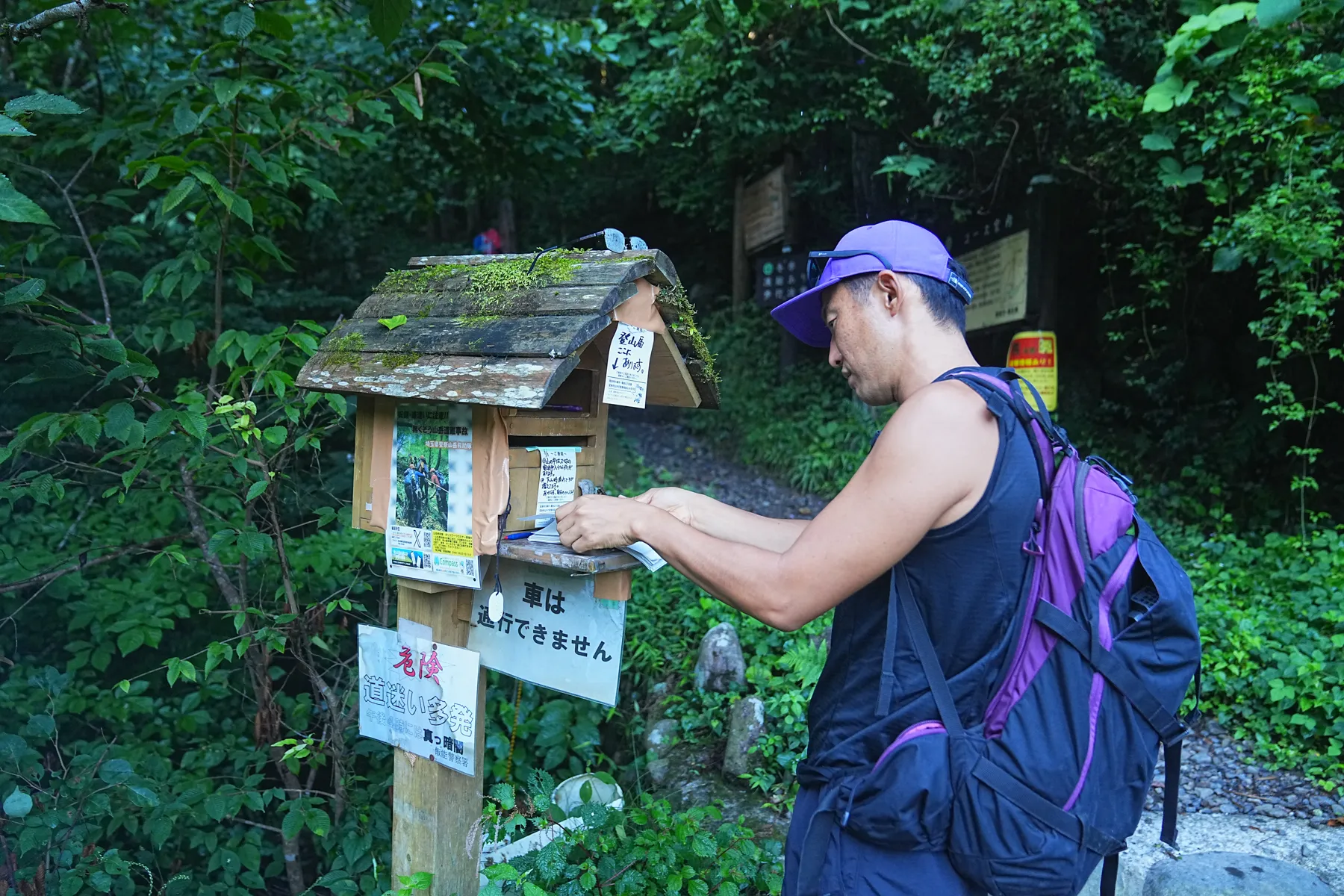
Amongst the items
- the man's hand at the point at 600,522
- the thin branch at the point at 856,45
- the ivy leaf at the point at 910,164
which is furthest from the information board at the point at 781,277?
the man's hand at the point at 600,522

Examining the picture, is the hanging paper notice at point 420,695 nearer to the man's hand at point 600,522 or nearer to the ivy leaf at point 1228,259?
the man's hand at point 600,522

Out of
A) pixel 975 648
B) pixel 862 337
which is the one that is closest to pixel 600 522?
pixel 862 337

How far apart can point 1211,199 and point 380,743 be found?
16.0ft

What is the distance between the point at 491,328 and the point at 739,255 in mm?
8555

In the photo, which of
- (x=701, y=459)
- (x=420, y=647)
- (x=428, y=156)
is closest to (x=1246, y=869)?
(x=420, y=647)

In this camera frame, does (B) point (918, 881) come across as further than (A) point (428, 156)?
No

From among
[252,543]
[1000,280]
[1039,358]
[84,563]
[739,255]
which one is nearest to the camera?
[252,543]

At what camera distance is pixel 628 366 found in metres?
1.95

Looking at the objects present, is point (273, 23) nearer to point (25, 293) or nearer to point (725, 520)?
point (25, 293)

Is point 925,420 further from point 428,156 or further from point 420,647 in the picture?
point 428,156

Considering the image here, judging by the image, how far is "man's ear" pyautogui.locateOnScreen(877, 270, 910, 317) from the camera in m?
1.58

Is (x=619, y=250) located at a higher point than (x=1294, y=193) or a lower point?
lower

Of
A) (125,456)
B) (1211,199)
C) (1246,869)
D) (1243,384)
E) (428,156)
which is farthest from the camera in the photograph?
(428,156)

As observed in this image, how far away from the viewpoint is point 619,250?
1968 mm
